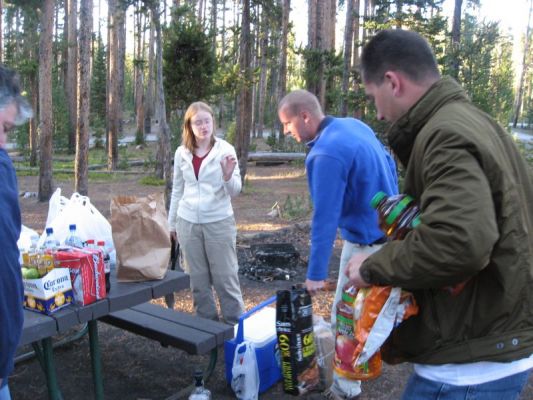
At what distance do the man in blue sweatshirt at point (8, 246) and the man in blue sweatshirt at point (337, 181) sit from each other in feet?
5.22

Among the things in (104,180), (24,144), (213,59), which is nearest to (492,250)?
(213,59)

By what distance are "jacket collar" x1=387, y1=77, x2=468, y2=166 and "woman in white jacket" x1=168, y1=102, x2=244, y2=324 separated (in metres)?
2.35

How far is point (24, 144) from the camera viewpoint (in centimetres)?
1812

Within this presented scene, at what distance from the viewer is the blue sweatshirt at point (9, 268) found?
5.44ft

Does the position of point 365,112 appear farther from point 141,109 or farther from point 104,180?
point 141,109

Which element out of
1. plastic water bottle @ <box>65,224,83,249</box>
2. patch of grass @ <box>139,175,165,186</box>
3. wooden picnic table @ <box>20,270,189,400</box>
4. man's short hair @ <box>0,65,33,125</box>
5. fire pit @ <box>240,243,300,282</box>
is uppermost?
man's short hair @ <box>0,65,33,125</box>

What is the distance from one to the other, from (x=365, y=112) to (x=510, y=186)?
1051cm

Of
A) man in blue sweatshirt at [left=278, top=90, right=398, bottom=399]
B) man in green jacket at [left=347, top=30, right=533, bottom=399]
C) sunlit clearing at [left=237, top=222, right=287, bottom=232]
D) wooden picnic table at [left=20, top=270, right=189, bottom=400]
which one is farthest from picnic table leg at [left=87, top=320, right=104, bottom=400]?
sunlit clearing at [left=237, top=222, right=287, bottom=232]

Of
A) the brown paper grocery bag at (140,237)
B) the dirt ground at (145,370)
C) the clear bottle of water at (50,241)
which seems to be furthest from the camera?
the dirt ground at (145,370)

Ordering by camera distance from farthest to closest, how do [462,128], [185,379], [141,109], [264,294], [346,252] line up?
[141,109] → [264,294] → [185,379] → [346,252] → [462,128]

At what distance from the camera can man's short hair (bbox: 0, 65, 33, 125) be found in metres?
1.79

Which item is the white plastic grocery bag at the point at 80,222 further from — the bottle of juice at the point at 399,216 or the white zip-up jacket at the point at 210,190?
the bottle of juice at the point at 399,216

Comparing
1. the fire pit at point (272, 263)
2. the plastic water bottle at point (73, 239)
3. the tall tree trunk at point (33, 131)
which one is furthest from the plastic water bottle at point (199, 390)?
the tall tree trunk at point (33, 131)

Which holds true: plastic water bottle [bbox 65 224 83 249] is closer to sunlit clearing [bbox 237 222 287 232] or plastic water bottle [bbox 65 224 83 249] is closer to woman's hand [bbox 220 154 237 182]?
woman's hand [bbox 220 154 237 182]
